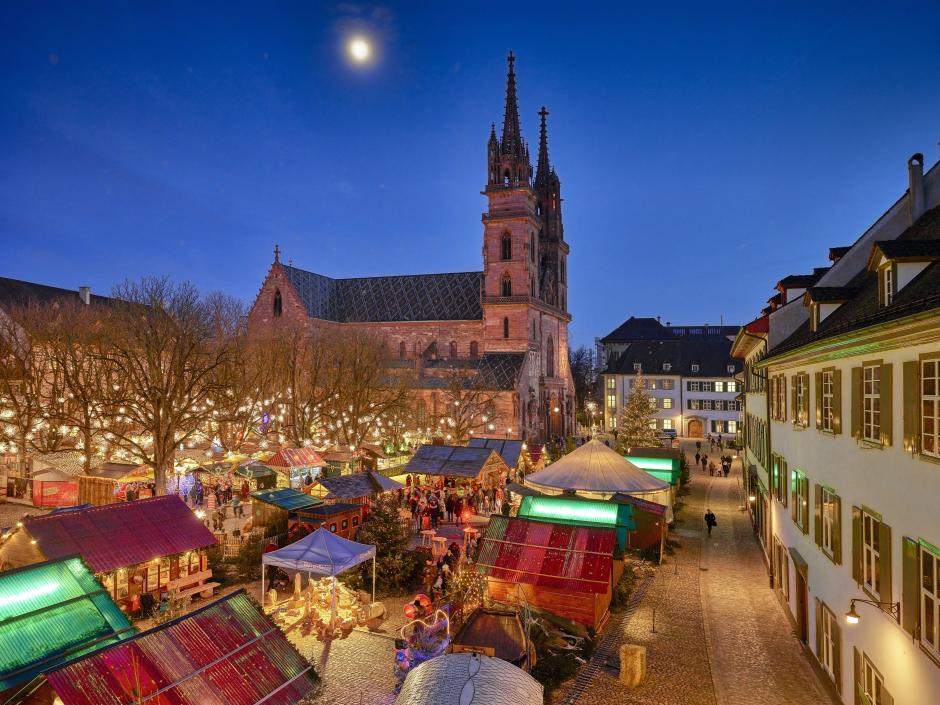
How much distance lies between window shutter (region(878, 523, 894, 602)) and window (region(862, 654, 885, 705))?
1373 mm

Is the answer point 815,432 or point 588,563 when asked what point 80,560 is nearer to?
point 588,563

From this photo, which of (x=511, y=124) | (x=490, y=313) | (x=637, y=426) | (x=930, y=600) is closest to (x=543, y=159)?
(x=511, y=124)

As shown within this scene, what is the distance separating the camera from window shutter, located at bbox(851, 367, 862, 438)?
10.2m

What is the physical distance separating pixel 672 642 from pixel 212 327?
107ft

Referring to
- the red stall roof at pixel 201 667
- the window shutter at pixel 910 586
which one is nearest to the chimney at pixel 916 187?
the window shutter at pixel 910 586

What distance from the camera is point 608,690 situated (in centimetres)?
1227

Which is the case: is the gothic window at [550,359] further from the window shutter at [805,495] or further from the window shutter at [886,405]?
the window shutter at [886,405]

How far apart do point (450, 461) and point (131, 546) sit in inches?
721

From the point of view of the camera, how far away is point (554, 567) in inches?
629

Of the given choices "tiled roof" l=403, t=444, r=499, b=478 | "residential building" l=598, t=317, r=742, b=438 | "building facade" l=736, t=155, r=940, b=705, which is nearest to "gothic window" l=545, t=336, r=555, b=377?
"residential building" l=598, t=317, r=742, b=438

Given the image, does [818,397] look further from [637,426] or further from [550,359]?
[550,359]

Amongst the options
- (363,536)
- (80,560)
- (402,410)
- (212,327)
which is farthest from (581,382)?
(80,560)

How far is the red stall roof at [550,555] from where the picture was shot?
15.6m

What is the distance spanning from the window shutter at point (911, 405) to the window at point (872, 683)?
380 centimetres
